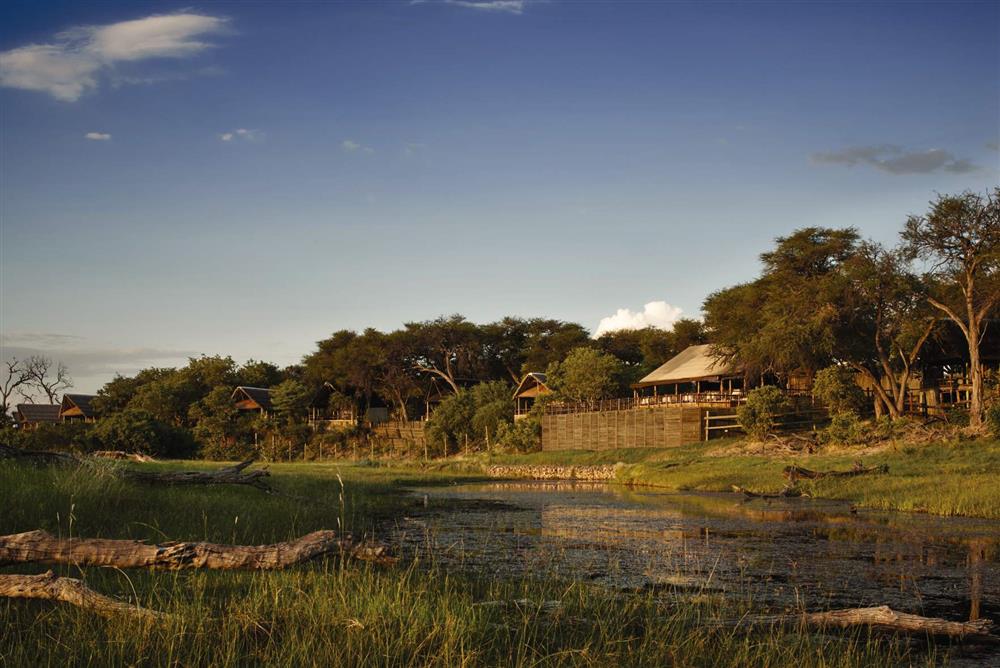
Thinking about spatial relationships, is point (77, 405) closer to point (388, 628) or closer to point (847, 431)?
point (847, 431)

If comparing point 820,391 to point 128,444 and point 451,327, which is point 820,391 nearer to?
point 451,327

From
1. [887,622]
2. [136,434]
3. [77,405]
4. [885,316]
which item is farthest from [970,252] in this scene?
[77,405]

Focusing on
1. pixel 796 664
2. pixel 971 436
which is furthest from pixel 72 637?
pixel 971 436

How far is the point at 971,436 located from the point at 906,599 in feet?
79.2

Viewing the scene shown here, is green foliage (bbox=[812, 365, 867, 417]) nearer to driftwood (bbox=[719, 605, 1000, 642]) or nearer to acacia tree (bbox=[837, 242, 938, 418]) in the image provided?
acacia tree (bbox=[837, 242, 938, 418])

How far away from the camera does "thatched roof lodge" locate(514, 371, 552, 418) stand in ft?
203

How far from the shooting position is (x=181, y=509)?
47.5 feet

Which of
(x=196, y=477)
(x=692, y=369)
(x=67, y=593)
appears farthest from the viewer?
(x=692, y=369)

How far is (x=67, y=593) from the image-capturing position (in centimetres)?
706

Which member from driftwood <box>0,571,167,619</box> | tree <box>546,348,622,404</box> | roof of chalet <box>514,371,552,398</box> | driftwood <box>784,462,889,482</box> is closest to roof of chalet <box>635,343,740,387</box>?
tree <box>546,348,622,404</box>

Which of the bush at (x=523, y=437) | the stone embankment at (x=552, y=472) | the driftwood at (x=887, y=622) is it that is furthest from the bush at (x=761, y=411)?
the driftwood at (x=887, y=622)

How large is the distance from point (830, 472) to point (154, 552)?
945 inches

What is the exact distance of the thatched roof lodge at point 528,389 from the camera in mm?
61844

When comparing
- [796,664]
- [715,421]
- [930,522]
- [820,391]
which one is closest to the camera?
[796,664]
